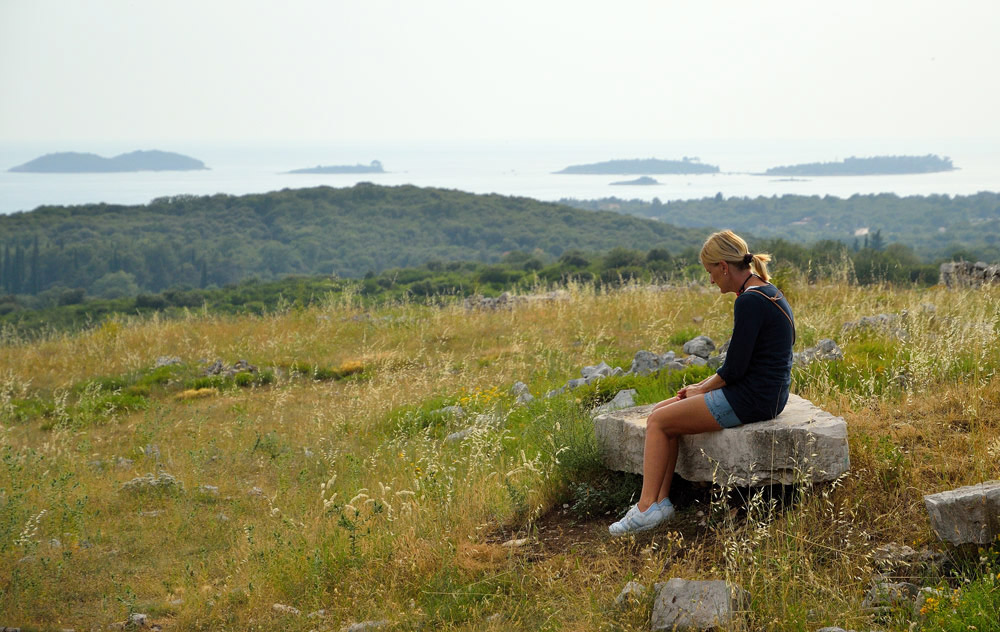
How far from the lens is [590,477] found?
6102 millimetres

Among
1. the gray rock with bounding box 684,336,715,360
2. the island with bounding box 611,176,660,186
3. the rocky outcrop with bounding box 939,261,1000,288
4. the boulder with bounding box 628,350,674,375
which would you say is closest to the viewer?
the boulder with bounding box 628,350,674,375

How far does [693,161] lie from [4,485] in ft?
544

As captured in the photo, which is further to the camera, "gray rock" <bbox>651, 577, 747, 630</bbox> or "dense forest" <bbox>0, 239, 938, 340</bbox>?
"dense forest" <bbox>0, 239, 938, 340</bbox>

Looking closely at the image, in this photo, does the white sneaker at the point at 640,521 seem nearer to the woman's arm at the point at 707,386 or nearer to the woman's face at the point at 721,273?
the woman's arm at the point at 707,386

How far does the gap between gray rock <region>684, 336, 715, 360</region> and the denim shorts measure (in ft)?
15.3

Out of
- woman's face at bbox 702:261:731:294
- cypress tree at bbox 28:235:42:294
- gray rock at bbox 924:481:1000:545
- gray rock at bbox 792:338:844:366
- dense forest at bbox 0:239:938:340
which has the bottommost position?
cypress tree at bbox 28:235:42:294

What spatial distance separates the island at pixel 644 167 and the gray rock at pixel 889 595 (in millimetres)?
152343

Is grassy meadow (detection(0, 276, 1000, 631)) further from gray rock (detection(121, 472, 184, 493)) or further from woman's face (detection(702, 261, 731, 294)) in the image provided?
woman's face (detection(702, 261, 731, 294))

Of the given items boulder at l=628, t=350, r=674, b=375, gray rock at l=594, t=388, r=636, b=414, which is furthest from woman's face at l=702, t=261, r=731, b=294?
boulder at l=628, t=350, r=674, b=375

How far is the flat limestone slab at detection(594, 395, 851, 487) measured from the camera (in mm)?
4891

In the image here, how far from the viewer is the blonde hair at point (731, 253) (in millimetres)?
5172

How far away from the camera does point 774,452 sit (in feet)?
16.1

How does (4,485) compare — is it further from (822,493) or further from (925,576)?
(925,576)

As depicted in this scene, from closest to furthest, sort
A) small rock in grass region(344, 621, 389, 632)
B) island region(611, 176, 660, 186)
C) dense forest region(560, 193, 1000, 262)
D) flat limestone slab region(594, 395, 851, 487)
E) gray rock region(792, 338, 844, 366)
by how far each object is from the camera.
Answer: small rock in grass region(344, 621, 389, 632)
flat limestone slab region(594, 395, 851, 487)
gray rock region(792, 338, 844, 366)
dense forest region(560, 193, 1000, 262)
island region(611, 176, 660, 186)
